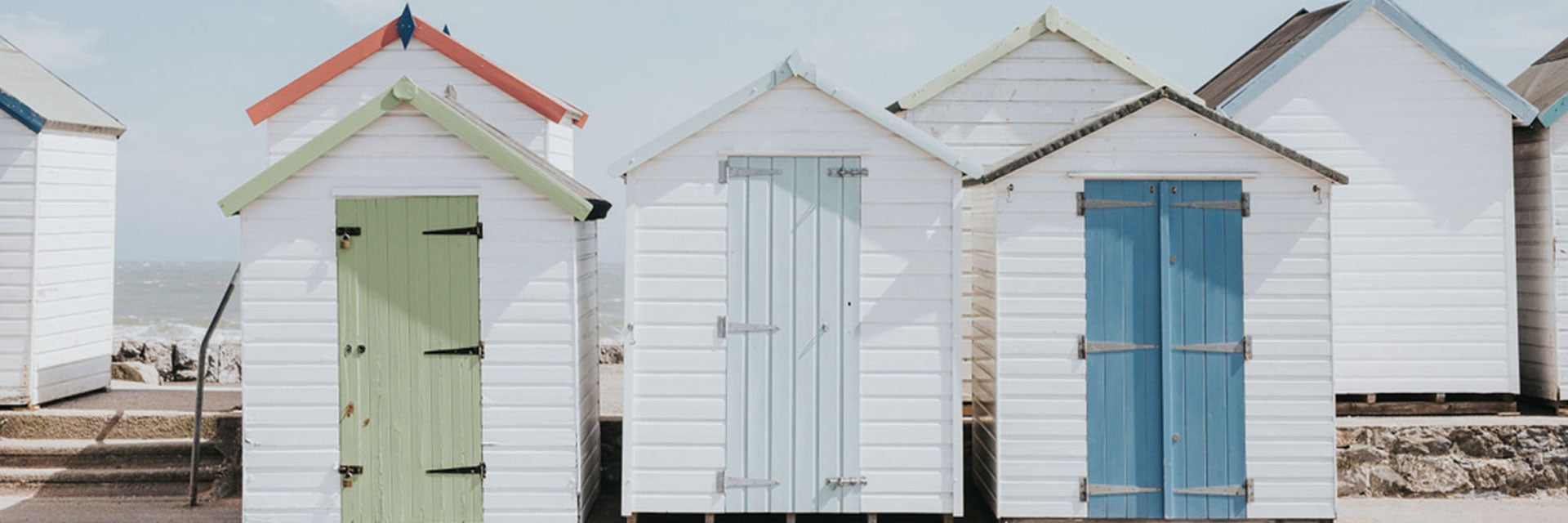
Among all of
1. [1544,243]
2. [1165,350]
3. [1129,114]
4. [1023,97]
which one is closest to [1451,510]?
[1544,243]

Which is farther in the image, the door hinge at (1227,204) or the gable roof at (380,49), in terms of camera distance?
the gable roof at (380,49)

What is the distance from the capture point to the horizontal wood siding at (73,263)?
1032 centimetres

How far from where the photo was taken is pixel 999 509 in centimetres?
754

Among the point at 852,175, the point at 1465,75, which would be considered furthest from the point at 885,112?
the point at 1465,75

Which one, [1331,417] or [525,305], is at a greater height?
[525,305]

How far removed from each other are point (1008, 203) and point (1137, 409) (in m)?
1.62

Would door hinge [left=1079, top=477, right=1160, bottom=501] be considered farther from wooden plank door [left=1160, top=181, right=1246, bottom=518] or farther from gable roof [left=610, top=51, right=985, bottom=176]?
gable roof [left=610, top=51, right=985, bottom=176]

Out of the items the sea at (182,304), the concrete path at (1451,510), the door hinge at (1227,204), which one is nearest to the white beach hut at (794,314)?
the door hinge at (1227,204)

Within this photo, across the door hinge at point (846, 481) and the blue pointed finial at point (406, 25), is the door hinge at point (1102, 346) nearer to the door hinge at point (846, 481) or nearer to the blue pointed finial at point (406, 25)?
the door hinge at point (846, 481)

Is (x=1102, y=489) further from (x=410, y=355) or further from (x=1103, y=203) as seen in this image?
(x=410, y=355)

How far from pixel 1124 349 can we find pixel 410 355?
15.3ft

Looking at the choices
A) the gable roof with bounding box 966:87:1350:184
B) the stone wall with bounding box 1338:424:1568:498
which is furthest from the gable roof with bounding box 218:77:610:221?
the stone wall with bounding box 1338:424:1568:498

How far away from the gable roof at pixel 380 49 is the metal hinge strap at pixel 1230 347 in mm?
5976

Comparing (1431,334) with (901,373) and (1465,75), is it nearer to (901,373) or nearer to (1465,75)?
(1465,75)
